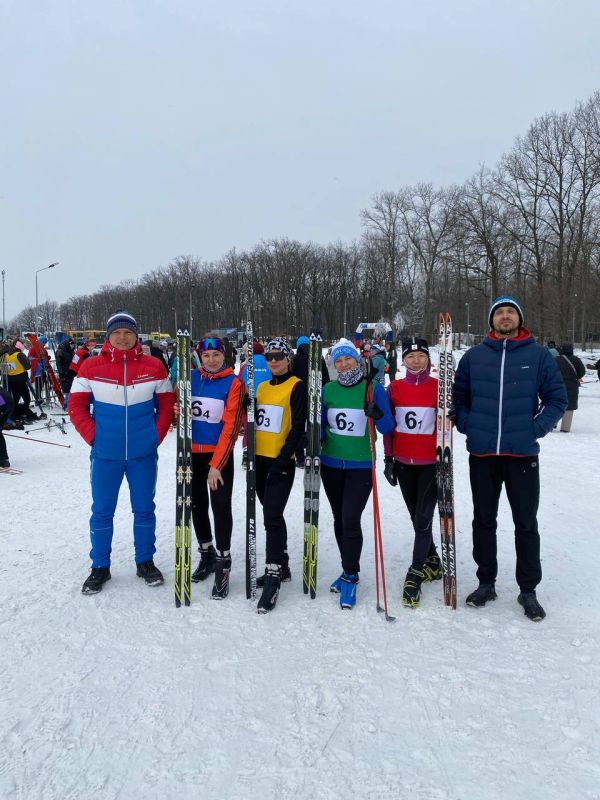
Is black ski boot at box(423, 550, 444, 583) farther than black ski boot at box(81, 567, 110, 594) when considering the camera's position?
Yes

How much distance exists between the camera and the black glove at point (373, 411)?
12.5ft

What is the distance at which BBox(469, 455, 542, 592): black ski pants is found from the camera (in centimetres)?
378

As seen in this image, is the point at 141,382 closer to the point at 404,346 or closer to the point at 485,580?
the point at 404,346

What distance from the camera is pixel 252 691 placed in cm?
300

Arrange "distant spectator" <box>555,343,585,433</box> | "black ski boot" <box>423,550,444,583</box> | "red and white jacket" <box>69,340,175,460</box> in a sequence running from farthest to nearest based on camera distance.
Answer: "distant spectator" <box>555,343,585,433</box> < "black ski boot" <box>423,550,444,583</box> < "red and white jacket" <box>69,340,175,460</box>

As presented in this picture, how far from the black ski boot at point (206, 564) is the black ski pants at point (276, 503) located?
71 centimetres

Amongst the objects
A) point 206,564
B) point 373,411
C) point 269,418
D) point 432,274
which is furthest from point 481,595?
point 432,274

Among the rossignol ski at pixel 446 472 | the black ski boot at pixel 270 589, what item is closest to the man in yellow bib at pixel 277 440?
the black ski boot at pixel 270 589

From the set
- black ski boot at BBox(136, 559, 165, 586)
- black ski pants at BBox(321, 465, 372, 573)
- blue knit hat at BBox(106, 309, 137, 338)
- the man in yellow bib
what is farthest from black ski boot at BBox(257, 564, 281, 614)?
blue knit hat at BBox(106, 309, 137, 338)

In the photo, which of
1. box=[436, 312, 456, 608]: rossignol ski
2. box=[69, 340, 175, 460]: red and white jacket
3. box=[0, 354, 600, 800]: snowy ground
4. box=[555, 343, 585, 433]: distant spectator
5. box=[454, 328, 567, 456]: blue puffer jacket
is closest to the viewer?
box=[0, 354, 600, 800]: snowy ground

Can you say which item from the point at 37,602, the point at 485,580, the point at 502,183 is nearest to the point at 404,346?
the point at 485,580

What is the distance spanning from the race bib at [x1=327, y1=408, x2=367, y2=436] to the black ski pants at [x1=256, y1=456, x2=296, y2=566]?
0.45 meters

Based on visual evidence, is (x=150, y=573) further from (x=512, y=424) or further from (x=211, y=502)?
(x=512, y=424)

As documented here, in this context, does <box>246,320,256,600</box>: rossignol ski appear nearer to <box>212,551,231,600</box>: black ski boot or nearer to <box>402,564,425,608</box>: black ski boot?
<box>212,551,231,600</box>: black ski boot
